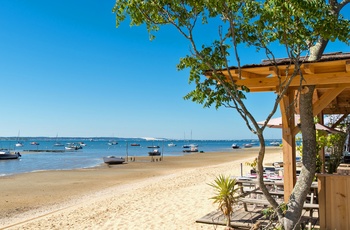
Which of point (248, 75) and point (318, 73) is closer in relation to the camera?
point (318, 73)

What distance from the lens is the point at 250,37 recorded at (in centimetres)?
484

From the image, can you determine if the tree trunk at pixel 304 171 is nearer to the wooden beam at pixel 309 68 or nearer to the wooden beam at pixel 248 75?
the wooden beam at pixel 309 68

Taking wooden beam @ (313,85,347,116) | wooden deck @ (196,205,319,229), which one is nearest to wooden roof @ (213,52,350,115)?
wooden beam @ (313,85,347,116)

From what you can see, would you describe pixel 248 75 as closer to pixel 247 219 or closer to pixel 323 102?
pixel 323 102

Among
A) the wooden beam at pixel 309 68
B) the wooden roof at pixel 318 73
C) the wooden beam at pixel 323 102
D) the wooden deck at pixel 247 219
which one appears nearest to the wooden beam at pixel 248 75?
the wooden roof at pixel 318 73

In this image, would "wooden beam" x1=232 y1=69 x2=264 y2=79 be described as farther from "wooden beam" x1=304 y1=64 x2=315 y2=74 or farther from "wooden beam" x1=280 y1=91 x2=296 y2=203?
"wooden beam" x1=304 y1=64 x2=315 y2=74

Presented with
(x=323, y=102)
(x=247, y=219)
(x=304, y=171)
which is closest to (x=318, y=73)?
(x=323, y=102)

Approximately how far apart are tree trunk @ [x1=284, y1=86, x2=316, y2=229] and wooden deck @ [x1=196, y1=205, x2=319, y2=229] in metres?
1.11

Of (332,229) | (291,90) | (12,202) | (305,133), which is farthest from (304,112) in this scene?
(12,202)

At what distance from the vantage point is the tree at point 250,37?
4258 millimetres

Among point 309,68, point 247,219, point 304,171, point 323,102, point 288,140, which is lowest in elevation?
point 247,219

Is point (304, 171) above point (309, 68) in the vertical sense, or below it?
below

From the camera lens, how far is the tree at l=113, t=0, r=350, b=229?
168 inches

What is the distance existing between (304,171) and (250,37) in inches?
79.9
